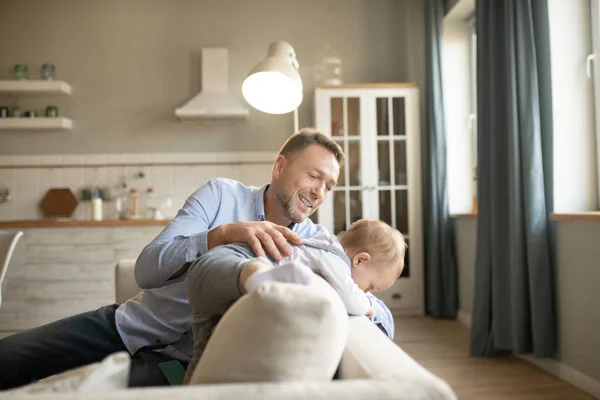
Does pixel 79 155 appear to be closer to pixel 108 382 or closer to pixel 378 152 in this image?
pixel 378 152

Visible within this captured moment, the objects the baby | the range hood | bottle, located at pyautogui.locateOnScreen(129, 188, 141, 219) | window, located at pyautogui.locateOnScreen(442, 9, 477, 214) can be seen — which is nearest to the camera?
the baby

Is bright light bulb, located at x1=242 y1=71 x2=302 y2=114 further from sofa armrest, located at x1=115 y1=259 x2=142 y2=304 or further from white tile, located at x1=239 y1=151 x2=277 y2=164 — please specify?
white tile, located at x1=239 y1=151 x2=277 y2=164

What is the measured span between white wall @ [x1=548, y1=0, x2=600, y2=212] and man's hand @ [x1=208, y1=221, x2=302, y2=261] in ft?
6.90

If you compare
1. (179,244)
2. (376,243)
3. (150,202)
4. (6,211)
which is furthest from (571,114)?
(6,211)

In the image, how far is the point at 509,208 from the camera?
3141 millimetres

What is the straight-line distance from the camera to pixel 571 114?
119 inches

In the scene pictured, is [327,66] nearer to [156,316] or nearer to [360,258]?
[360,258]

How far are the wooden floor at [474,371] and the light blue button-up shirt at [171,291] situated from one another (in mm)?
1380

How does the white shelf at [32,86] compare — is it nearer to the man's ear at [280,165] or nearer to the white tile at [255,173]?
the white tile at [255,173]

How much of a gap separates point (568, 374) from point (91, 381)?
8.81ft

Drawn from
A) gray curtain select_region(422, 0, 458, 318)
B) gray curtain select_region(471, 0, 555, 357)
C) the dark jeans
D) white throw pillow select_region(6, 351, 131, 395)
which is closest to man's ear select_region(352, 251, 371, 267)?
the dark jeans

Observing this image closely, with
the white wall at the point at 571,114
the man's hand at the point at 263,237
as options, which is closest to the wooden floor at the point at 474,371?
the white wall at the point at 571,114

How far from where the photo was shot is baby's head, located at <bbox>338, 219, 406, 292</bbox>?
173 centimetres

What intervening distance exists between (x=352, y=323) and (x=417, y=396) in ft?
1.45
